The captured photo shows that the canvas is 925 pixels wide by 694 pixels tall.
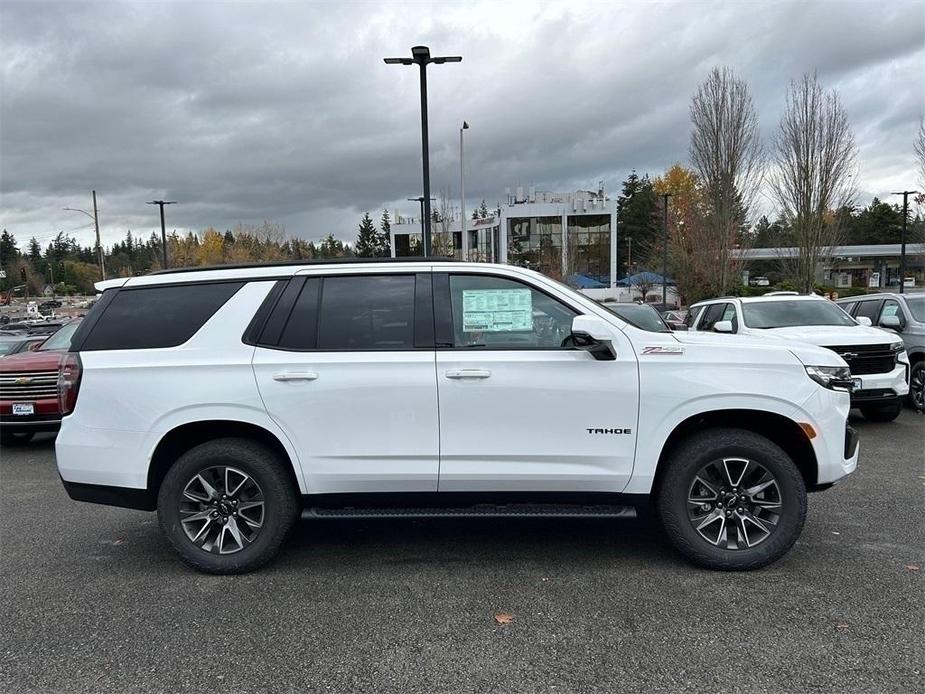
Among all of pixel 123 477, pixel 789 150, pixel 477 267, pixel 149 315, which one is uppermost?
pixel 789 150

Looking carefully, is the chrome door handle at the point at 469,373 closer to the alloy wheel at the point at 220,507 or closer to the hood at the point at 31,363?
the alloy wheel at the point at 220,507

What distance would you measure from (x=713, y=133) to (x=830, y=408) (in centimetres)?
3075

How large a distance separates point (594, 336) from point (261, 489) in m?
2.25

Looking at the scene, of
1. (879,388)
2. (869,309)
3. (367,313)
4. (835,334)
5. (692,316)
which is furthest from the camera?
(692,316)

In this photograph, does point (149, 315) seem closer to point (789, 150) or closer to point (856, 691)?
point (856, 691)

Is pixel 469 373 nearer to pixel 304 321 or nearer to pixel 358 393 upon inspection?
pixel 358 393

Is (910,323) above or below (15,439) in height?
above

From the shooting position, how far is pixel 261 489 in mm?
4129

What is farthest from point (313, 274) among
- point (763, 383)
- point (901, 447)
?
point (901, 447)

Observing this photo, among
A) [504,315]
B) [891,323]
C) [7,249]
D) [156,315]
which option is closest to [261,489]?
[156,315]

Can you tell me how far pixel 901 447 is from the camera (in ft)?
24.3

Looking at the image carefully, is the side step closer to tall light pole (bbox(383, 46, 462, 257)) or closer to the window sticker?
the window sticker

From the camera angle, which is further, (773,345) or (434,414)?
(773,345)

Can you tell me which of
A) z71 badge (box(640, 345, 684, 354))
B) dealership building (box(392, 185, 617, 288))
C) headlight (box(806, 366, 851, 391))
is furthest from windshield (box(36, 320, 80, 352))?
dealership building (box(392, 185, 617, 288))
